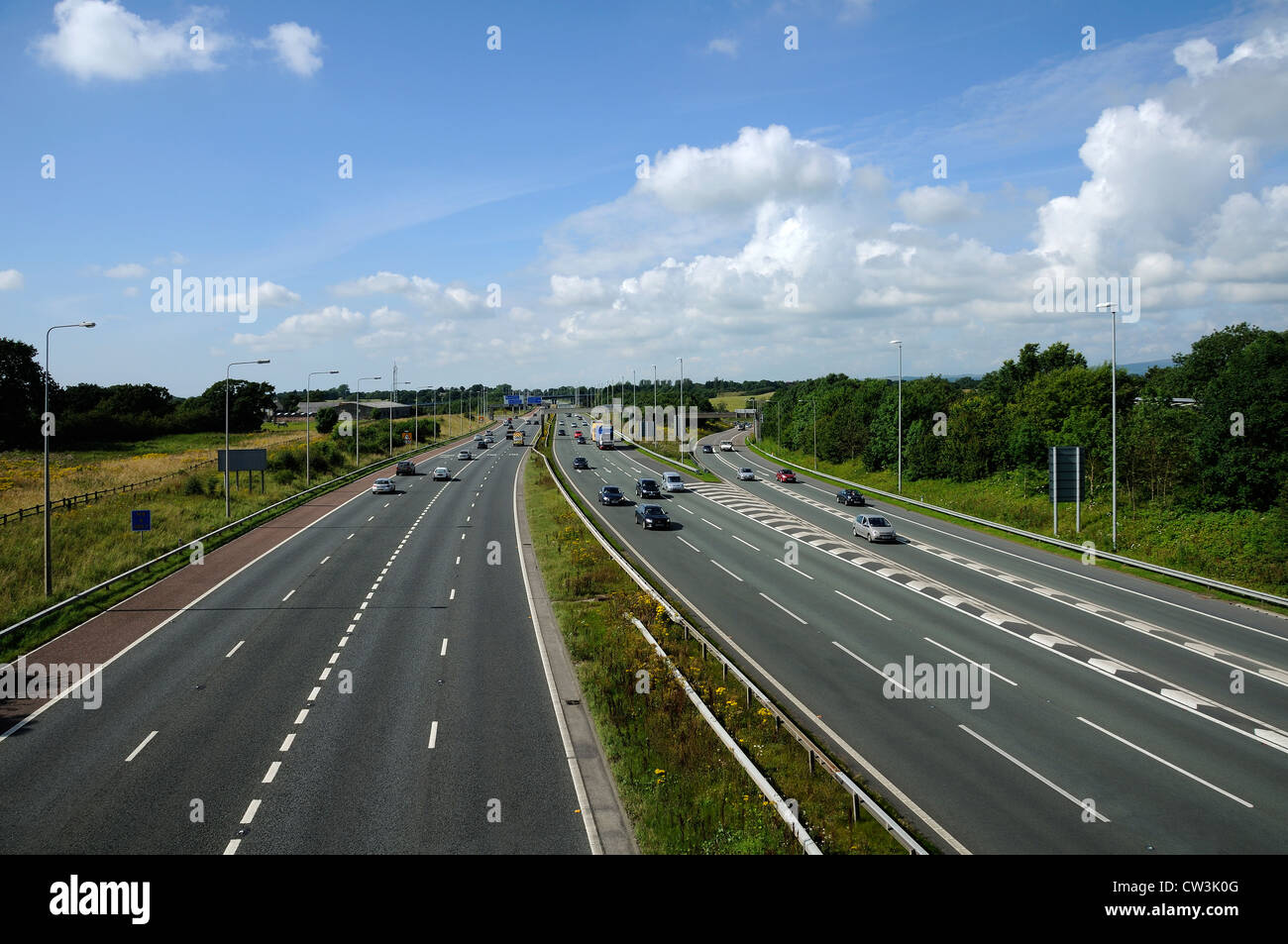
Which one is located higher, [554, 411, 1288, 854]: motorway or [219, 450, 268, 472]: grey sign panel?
[219, 450, 268, 472]: grey sign panel

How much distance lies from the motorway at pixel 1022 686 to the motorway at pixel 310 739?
6406mm

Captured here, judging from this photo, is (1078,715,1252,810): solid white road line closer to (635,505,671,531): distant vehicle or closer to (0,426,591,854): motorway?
(0,426,591,854): motorway

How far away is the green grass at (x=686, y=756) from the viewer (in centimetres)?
1163

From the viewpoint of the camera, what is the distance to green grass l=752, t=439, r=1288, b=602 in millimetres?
30984

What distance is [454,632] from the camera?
23.8m

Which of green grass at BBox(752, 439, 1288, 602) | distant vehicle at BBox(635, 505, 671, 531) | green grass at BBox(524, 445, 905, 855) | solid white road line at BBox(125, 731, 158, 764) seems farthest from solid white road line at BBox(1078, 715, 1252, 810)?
distant vehicle at BBox(635, 505, 671, 531)

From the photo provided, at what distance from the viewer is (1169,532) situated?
121 feet

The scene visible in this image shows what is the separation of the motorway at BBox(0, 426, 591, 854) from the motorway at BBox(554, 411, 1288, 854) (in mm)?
6406

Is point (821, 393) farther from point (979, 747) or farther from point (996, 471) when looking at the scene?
point (979, 747)

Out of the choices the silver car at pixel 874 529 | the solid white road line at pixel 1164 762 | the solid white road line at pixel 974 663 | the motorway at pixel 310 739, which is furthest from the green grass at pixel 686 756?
the silver car at pixel 874 529

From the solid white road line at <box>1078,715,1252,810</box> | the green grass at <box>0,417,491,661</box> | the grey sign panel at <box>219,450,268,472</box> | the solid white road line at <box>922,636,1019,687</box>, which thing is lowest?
the solid white road line at <box>1078,715,1252,810</box>

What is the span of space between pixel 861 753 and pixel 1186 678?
10.3m

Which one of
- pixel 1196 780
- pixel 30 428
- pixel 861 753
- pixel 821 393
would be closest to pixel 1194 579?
pixel 1196 780
